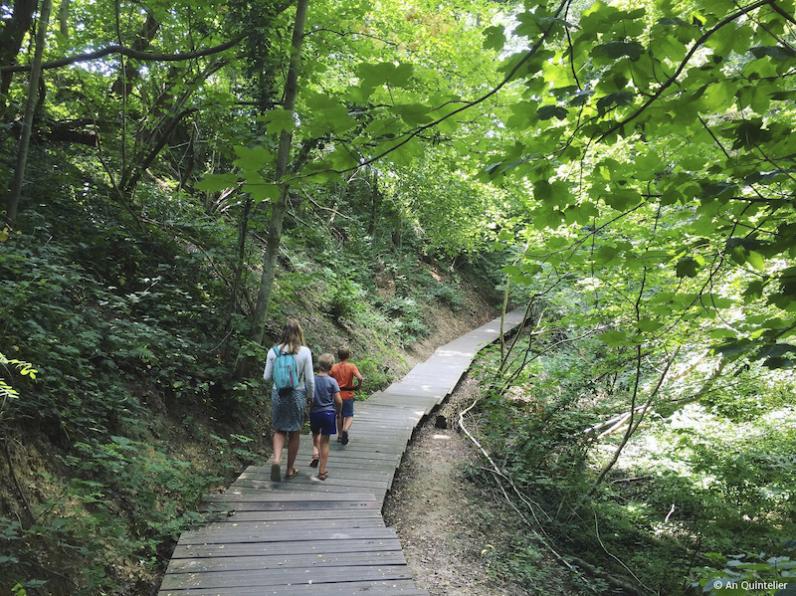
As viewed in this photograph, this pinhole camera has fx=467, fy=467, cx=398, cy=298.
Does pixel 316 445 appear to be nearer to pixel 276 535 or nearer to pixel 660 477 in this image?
pixel 276 535

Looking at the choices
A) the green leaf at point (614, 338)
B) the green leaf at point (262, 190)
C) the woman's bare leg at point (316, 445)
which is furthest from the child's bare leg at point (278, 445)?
the green leaf at point (262, 190)

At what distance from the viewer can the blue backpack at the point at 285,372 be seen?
15.9 feet

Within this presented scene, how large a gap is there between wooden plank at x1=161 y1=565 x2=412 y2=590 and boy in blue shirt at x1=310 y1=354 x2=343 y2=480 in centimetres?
185

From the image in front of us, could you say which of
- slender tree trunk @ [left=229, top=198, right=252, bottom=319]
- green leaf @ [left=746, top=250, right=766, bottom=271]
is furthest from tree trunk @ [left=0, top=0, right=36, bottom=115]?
green leaf @ [left=746, top=250, right=766, bottom=271]

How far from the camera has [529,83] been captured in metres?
2.03

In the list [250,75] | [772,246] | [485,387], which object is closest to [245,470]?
[250,75]

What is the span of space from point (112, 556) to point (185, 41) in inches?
240

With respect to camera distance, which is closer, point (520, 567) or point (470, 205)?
point (520, 567)

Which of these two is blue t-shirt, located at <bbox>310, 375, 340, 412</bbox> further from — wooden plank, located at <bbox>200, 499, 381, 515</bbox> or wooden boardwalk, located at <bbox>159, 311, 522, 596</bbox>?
wooden plank, located at <bbox>200, 499, 381, 515</bbox>

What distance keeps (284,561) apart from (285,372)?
182 cm

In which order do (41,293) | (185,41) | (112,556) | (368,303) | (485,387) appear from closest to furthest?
1. (112,556)
2. (41,293)
3. (185,41)
4. (485,387)
5. (368,303)

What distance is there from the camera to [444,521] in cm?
588

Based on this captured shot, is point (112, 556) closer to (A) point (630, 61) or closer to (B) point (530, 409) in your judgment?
(A) point (630, 61)

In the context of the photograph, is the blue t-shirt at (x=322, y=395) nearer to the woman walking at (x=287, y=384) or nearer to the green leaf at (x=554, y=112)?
the woman walking at (x=287, y=384)
